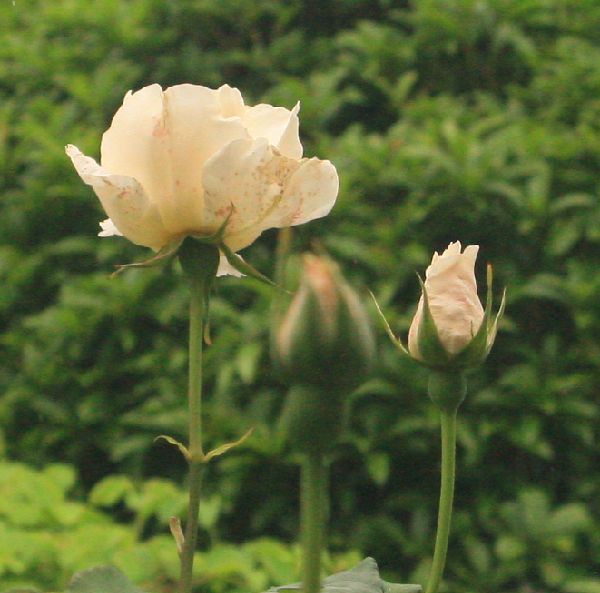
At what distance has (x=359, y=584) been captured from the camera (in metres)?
0.53

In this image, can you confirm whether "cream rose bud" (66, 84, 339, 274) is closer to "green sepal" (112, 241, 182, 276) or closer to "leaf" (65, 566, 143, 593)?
"green sepal" (112, 241, 182, 276)

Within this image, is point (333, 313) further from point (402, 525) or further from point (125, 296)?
point (125, 296)

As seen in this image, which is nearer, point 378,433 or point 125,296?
point 378,433

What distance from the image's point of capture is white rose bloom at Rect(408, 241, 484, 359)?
0.53 metres

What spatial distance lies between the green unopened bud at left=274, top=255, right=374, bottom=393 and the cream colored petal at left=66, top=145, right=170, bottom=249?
21 centimetres

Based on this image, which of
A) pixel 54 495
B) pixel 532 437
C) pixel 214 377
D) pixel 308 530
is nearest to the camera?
pixel 308 530

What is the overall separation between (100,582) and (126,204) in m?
0.18

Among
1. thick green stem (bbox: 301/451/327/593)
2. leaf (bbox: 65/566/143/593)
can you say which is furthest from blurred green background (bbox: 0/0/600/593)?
thick green stem (bbox: 301/451/327/593)

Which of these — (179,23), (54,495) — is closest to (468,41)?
(179,23)

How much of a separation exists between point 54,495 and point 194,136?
1236mm

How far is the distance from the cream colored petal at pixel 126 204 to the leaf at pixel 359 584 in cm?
18

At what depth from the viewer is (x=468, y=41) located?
2.40 m

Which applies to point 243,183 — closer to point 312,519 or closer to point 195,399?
point 195,399

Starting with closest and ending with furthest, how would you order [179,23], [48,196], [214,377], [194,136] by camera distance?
[194,136], [214,377], [48,196], [179,23]
